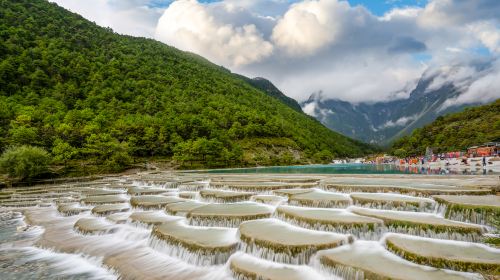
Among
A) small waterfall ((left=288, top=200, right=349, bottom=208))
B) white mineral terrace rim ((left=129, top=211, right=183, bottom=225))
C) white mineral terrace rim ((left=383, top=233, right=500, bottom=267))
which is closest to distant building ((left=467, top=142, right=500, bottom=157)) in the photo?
small waterfall ((left=288, top=200, right=349, bottom=208))

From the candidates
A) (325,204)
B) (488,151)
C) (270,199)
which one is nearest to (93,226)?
(270,199)

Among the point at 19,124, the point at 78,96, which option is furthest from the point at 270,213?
the point at 78,96

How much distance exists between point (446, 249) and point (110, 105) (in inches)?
4583

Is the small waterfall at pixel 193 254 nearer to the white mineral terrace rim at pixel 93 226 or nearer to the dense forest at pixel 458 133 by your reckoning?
the white mineral terrace rim at pixel 93 226

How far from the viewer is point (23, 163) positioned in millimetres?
49000

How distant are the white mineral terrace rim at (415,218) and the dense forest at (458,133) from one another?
12002 centimetres

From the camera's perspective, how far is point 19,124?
71.4 m

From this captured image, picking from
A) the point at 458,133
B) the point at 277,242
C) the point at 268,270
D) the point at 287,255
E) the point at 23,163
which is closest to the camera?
the point at 268,270

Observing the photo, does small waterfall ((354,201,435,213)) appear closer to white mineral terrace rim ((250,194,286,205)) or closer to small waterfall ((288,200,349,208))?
small waterfall ((288,200,349,208))

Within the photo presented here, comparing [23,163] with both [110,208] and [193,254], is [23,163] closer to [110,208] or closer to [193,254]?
[110,208]

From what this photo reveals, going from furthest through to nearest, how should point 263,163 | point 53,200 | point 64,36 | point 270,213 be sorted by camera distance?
point 64,36
point 263,163
point 53,200
point 270,213

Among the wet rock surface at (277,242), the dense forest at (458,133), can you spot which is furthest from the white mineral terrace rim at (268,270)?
the dense forest at (458,133)

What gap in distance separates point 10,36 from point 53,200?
112427 millimetres

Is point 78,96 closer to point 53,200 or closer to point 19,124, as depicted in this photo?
point 19,124
